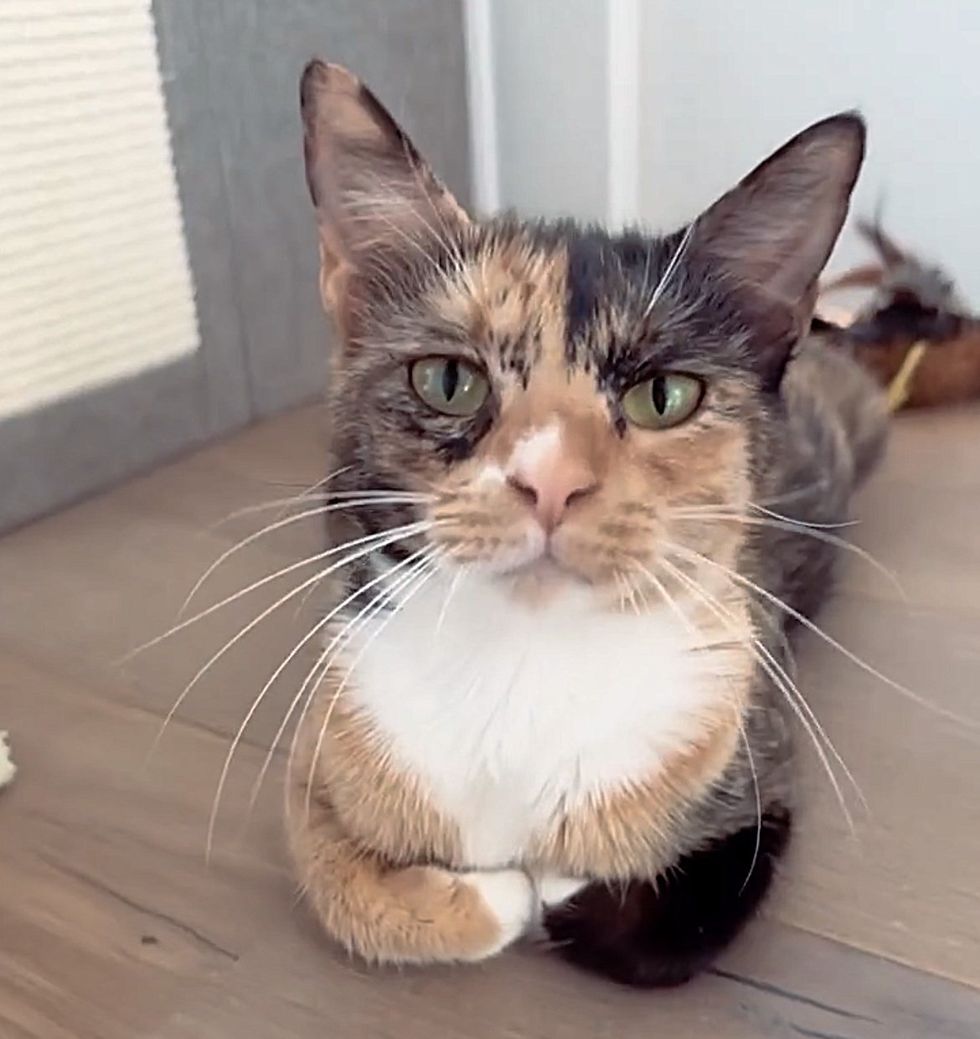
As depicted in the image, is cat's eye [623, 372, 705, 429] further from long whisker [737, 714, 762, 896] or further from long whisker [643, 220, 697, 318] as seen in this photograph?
long whisker [737, 714, 762, 896]

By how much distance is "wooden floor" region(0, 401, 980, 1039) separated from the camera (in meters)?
0.79

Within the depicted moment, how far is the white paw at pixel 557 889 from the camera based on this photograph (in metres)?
0.82

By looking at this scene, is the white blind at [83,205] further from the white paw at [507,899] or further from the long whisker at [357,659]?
the white paw at [507,899]

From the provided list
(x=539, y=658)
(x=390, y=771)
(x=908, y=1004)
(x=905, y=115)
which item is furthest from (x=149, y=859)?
(x=905, y=115)

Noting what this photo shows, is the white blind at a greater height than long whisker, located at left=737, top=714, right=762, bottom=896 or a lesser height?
greater

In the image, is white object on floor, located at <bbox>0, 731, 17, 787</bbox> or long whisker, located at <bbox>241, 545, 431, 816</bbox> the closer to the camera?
long whisker, located at <bbox>241, 545, 431, 816</bbox>

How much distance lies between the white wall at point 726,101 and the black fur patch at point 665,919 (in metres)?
1.35

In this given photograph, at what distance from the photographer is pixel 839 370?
1.49m

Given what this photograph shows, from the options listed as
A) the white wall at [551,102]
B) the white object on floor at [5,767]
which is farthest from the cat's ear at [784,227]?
the white wall at [551,102]

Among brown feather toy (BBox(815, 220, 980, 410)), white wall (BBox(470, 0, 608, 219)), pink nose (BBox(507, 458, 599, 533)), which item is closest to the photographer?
pink nose (BBox(507, 458, 599, 533))

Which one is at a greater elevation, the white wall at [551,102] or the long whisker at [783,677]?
the white wall at [551,102]

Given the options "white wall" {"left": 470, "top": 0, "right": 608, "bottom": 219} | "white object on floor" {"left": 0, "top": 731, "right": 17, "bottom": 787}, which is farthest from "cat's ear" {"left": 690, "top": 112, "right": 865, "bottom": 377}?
"white wall" {"left": 470, "top": 0, "right": 608, "bottom": 219}

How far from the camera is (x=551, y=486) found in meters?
0.68

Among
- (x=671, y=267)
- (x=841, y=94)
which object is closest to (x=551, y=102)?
(x=841, y=94)
